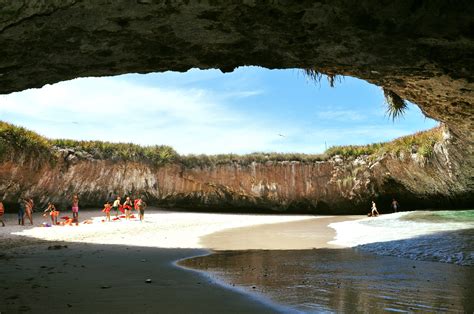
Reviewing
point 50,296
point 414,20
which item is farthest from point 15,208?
point 414,20

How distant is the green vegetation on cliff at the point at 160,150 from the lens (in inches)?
767

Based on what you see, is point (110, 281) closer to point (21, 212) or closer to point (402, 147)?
point (21, 212)

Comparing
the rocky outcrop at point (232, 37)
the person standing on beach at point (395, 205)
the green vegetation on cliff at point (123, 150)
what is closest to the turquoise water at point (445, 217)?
the person standing on beach at point (395, 205)

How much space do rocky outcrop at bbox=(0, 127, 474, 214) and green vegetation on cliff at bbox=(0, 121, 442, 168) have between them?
339 millimetres

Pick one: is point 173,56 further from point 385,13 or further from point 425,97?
point 425,97

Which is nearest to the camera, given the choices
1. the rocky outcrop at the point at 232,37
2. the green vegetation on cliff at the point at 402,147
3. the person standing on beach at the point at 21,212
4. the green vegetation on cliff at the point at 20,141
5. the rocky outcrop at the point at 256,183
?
the rocky outcrop at the point at 232,37

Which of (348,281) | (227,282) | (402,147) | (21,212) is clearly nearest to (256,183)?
(402,147)

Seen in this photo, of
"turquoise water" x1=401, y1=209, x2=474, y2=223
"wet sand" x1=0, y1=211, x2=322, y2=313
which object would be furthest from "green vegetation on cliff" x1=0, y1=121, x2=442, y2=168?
"wet sand" x1=0, y1=211, x2=322, y2=313

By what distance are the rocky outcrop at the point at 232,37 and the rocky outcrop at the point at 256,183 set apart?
51.5 feet

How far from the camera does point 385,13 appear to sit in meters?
3.70

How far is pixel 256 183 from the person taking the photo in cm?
2873

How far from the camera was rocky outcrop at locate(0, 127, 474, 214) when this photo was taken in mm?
20578

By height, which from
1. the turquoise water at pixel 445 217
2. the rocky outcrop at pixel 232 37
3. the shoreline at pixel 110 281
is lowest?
the shoreline at pixel 110 281

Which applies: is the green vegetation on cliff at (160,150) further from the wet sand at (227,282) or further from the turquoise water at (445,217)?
the wet sand at (227,282)
